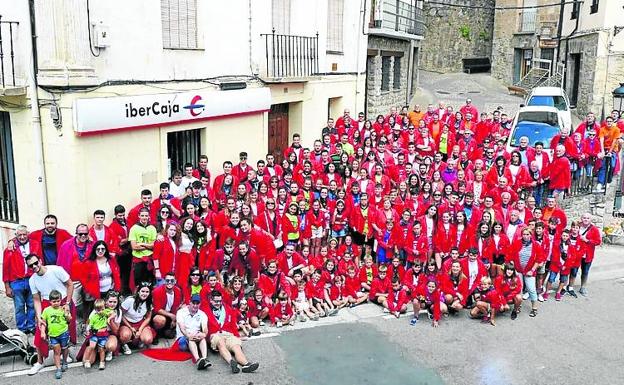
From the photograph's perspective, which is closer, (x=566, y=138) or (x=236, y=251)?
(x=236, y=251)

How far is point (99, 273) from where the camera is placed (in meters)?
8.46

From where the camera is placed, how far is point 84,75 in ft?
30.0

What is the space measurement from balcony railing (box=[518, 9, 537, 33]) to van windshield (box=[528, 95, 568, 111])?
13.9 meters

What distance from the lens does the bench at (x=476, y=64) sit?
35.7m

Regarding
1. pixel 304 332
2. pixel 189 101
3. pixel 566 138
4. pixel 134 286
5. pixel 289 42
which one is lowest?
pixel 304 332

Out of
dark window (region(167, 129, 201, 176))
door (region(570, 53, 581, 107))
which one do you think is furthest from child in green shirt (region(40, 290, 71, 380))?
door (region(570, 53, 581, 107))

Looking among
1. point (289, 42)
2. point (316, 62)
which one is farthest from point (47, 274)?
point (316, 62)

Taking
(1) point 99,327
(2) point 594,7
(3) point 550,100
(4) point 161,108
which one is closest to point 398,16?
(3) point 550,100

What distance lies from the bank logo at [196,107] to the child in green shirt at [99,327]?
458 cm

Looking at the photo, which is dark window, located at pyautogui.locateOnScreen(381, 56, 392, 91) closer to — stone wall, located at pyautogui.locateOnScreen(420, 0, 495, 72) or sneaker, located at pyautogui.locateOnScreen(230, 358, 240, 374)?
stone wall, located at pyautogui.locateOnScreen(420, 0, 495, 72)

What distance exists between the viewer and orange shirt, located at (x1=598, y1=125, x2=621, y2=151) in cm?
1441

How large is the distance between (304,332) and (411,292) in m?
2.00

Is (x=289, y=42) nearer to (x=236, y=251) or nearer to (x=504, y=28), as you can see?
(x=236, y=251)

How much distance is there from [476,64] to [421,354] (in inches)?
1183
